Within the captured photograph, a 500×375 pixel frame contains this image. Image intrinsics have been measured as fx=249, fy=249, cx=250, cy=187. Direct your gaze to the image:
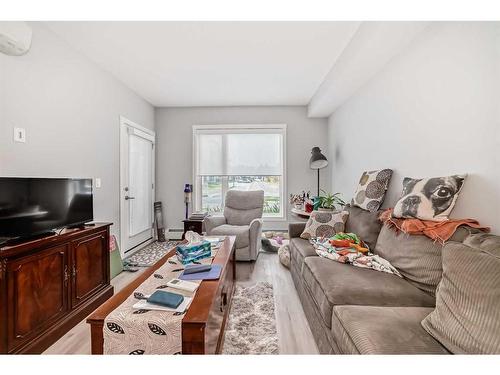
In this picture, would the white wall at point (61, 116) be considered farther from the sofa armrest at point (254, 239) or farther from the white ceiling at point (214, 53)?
the sofa armrest at point (254, 239)

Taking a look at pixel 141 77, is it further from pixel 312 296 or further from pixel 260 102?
pixel 312 296

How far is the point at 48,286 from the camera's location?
176 cm

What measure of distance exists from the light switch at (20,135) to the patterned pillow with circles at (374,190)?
10.2 ft

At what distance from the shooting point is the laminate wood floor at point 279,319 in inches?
65.9

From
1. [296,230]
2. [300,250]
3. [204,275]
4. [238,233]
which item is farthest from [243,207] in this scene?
[204,275]

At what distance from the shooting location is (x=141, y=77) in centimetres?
342

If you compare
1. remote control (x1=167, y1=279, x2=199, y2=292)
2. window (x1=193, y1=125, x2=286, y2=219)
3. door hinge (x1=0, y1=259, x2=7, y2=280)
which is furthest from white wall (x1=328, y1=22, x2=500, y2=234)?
door hinge (x1=0, y1=259, x2=7, y2=280)

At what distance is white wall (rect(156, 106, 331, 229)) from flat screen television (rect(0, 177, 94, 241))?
7.92 ft

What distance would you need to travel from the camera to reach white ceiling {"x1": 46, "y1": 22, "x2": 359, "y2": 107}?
2289mm

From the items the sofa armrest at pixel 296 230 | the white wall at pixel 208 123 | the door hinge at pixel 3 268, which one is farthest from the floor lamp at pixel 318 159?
the door hinge at pixel 3 268

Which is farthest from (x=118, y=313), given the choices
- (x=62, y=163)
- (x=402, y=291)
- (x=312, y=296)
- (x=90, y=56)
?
(x=90, y=56)
